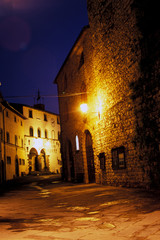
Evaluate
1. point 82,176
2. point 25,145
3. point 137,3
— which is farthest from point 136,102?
point 25,145

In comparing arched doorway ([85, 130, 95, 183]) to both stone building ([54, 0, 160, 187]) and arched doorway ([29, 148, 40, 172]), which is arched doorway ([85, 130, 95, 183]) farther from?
arched doorway ([29, 148, 40, 172])

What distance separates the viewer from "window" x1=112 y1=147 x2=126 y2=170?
9663 millimetres

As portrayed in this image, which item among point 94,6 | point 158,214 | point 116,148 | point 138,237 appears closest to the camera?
point 138,237

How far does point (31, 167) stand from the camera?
36.4 meters

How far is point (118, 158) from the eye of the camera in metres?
10.1

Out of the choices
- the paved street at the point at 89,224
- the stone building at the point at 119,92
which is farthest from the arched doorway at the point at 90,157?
the paved street at the point at 89,224

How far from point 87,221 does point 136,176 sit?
474cm

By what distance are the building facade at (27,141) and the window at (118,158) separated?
16.9m

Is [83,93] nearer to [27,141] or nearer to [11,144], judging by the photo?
[11,144]

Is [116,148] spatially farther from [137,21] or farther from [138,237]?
[138,237]

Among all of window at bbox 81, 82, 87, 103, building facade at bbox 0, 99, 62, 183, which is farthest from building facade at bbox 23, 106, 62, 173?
window at bbox 81, 82, 87, 103

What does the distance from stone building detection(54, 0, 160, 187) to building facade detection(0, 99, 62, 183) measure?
13.6 meters

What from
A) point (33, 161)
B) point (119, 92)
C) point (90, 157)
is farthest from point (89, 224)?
point (33, 161)

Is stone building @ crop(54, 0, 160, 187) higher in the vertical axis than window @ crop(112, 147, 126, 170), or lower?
higher
